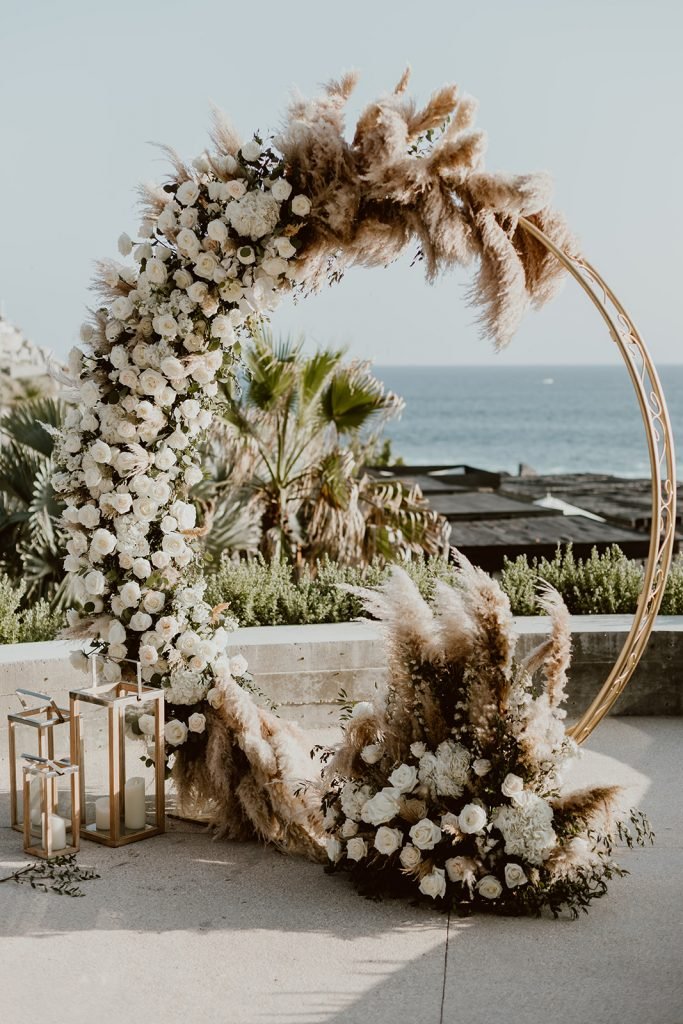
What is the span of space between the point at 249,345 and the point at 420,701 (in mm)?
5536

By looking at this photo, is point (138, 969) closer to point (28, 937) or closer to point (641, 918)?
point (28, 937)

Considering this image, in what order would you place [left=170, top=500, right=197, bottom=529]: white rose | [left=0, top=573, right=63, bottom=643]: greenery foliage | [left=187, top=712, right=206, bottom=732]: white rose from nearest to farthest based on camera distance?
[left=187, top=712, right=206, bottom=732]: white rose → [left=170, top=500, right=197, bottom=529]: white rose → [left=0, top=573, right=63, bottom=643]: greenery foliage

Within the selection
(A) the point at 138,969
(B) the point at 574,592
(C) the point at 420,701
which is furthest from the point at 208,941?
(B) the point at 574,592

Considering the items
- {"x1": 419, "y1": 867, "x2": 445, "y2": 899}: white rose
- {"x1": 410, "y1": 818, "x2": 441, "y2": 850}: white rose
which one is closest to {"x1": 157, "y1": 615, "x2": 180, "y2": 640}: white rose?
{"x1": 410, "y1": 818, "x2": 441, "y2": 850}: white rose

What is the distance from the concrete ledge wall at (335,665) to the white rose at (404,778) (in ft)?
4.18

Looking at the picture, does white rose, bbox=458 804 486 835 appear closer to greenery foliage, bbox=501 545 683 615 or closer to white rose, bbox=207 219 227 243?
white rose, bbox=207 219 227 243

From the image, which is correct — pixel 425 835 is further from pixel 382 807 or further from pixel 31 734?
pixel 31 734

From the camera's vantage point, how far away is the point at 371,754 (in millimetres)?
4742

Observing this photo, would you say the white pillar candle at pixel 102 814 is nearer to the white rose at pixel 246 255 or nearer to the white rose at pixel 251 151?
the white rose at pixel 246 255

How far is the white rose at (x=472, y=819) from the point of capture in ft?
14.6

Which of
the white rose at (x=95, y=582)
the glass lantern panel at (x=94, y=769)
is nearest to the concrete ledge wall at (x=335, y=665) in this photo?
the glass lantern panel at (x=94, y=769)

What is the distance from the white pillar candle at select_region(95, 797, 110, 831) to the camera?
207 inches

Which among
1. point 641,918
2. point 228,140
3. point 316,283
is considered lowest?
point 641,918

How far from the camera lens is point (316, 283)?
5227 millimetres
